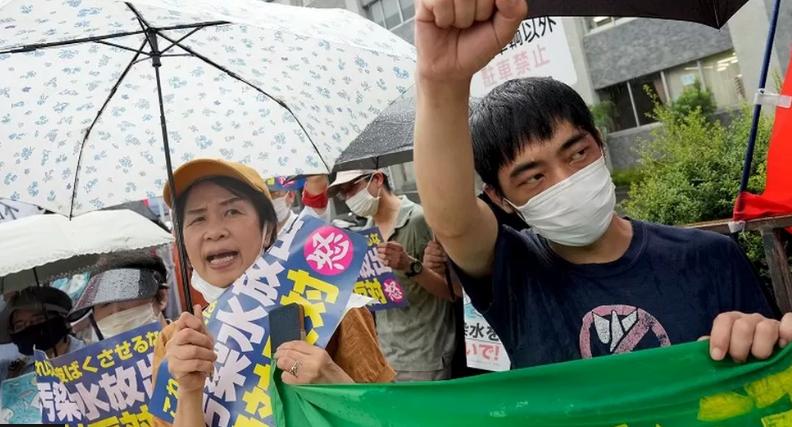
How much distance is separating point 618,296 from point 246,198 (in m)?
1.11

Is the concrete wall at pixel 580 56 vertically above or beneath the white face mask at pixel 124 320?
above

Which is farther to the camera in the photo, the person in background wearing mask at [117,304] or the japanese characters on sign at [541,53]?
the japanese characters on sign at [541,53]

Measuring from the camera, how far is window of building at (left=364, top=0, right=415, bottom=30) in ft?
58.1

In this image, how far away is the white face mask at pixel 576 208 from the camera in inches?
60.1

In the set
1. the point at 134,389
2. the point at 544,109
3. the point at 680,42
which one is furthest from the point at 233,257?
the point at 680,42

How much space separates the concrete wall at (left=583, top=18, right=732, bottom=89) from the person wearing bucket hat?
13.4 m

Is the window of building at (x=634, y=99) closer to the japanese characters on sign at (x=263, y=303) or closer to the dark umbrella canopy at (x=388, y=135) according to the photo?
the dark umbrella canopy at (x=388, y=135)

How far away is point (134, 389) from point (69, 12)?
133 centimetres

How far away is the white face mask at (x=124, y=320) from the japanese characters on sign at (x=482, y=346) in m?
1.61

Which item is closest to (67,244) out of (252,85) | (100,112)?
(100,112)

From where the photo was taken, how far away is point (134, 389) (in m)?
2.32

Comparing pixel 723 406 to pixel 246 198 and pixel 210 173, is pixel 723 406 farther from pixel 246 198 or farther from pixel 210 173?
pixel 210 173

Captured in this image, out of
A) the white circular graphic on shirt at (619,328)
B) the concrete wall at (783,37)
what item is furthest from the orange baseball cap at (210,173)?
the concrete wall at (783,37)

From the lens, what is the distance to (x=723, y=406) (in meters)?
1.37
